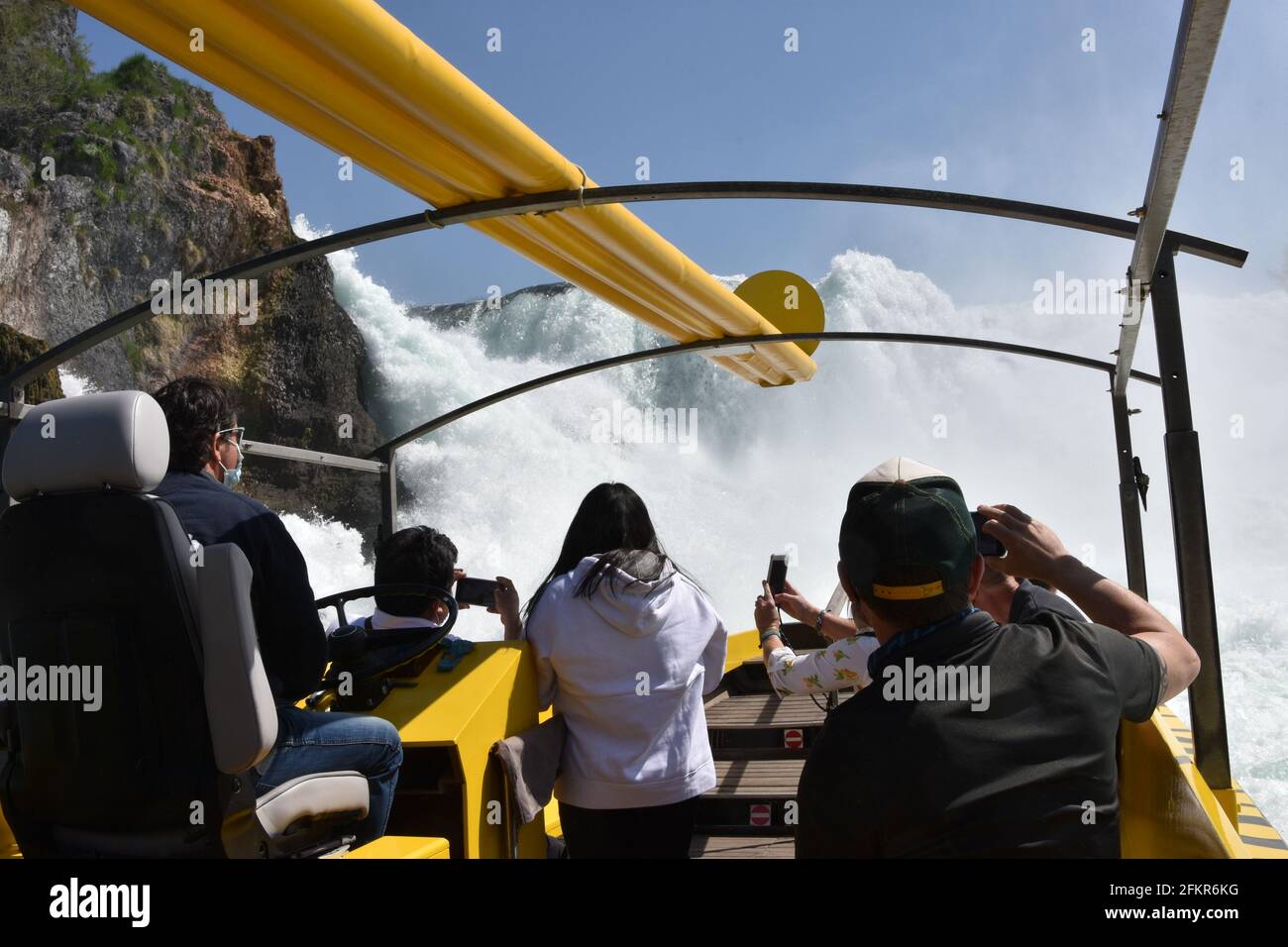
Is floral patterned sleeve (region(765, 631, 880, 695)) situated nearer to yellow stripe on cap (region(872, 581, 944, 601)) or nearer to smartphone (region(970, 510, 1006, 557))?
smartphone (region(970, 510, 1006, 557))

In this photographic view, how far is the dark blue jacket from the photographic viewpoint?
91.8 inches

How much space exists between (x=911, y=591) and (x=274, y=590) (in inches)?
55.6

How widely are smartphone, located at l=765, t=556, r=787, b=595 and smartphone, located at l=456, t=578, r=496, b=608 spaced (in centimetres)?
87

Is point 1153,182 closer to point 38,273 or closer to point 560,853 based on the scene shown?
point 560,853

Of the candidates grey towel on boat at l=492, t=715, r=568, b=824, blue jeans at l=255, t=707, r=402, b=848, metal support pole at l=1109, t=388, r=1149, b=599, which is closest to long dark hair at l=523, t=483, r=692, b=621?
grey towel on boat at l=492, t=715, r=568, b=824

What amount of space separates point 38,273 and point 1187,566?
82.9 feet

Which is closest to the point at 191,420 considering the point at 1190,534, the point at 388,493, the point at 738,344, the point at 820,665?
the point at 820,665

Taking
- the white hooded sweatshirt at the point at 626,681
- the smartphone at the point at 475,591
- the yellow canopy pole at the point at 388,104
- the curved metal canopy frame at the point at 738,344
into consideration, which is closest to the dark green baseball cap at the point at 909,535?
the white hooded sweatshirt at the point at 626,681

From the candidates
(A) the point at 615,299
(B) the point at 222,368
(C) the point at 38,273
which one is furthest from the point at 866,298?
(A) the point at 615,299

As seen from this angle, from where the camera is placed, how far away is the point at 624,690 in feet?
8.94

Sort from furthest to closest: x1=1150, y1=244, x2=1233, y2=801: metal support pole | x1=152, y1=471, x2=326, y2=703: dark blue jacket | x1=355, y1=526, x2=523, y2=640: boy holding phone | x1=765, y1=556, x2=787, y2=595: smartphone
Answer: x1=765, y1=556, x2=787, y2=595: smartphone < x1=1150, y1=244, x2=1233, y2=801: metal support pole < x1=355, y1=526, x2=523, y2=640: boy holding phone < x1=152, y1=471, x2=326, y2=703: dark blue jacket

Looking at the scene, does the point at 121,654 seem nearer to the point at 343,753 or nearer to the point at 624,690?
the point at 343,753

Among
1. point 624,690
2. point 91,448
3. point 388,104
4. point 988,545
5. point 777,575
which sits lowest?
point 624,690

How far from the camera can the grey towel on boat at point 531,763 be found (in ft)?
8.63
